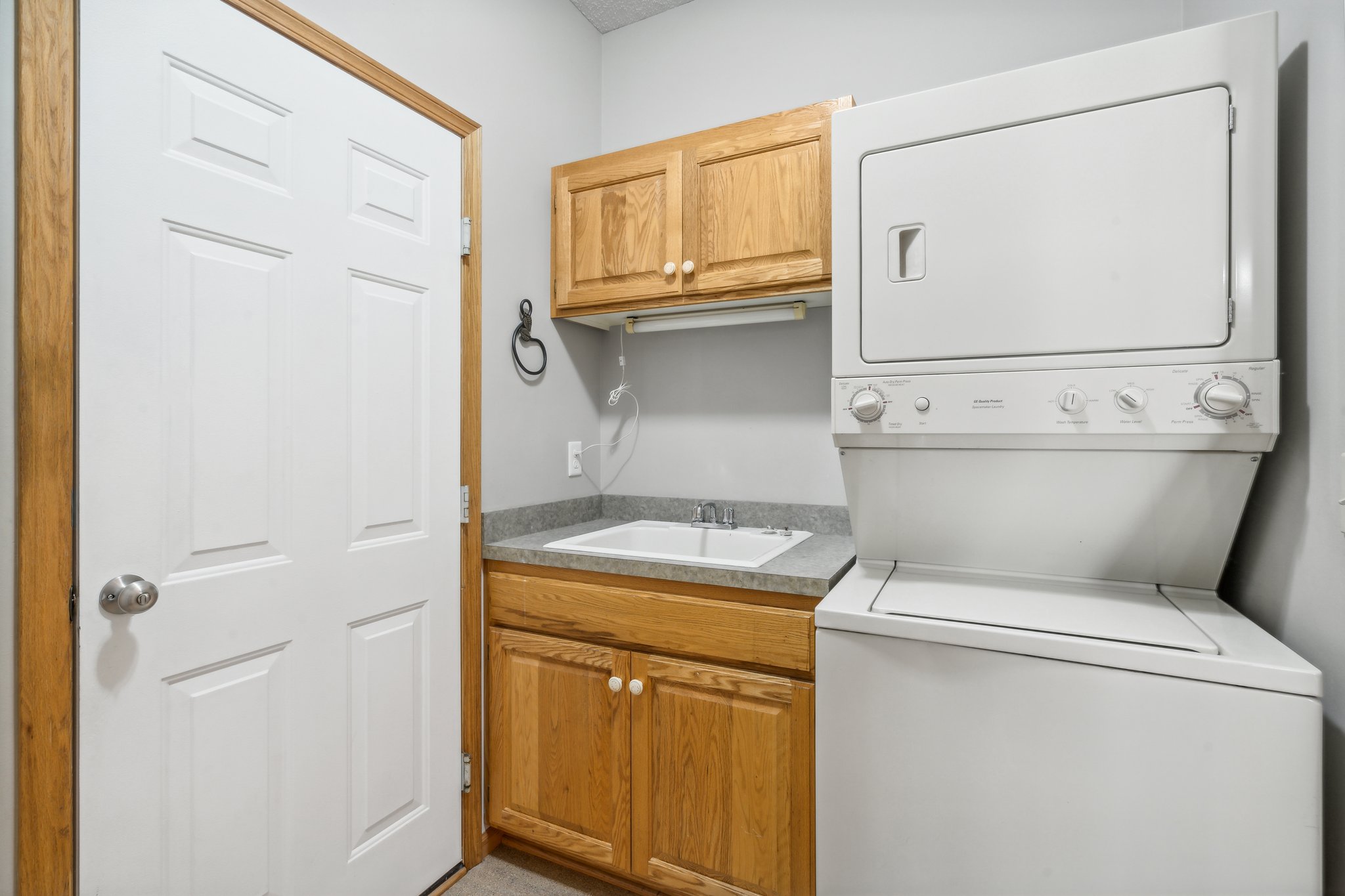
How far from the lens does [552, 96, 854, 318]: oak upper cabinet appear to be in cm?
163

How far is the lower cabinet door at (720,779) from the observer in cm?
134

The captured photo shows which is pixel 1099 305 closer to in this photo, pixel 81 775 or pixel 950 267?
Answer: pixel 950 267

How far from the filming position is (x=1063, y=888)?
998 millimetres

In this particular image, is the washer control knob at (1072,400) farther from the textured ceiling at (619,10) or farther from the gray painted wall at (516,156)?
the textured ceiling at (619,10)

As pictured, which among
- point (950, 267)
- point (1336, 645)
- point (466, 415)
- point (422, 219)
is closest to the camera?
point (1336, 645)

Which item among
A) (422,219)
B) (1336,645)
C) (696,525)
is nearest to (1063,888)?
(1336,645)

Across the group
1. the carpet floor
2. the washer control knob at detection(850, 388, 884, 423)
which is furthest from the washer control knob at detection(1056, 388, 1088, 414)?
the carpet floor

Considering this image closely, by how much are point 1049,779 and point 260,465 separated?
1.55 metres

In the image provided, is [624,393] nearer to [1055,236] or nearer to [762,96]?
[762,96]

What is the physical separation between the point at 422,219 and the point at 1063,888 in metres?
1.91

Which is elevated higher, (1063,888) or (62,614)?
(62,614)

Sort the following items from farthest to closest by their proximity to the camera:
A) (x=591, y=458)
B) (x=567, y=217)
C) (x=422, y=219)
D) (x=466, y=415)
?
1. (x=591, y=458)
2. (x=567, y=217)
3. (x=466, y=415)
4. (x=422, y=219)

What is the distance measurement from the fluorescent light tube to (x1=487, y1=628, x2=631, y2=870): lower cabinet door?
104 cm

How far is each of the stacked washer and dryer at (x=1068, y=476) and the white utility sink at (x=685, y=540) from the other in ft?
1.90
